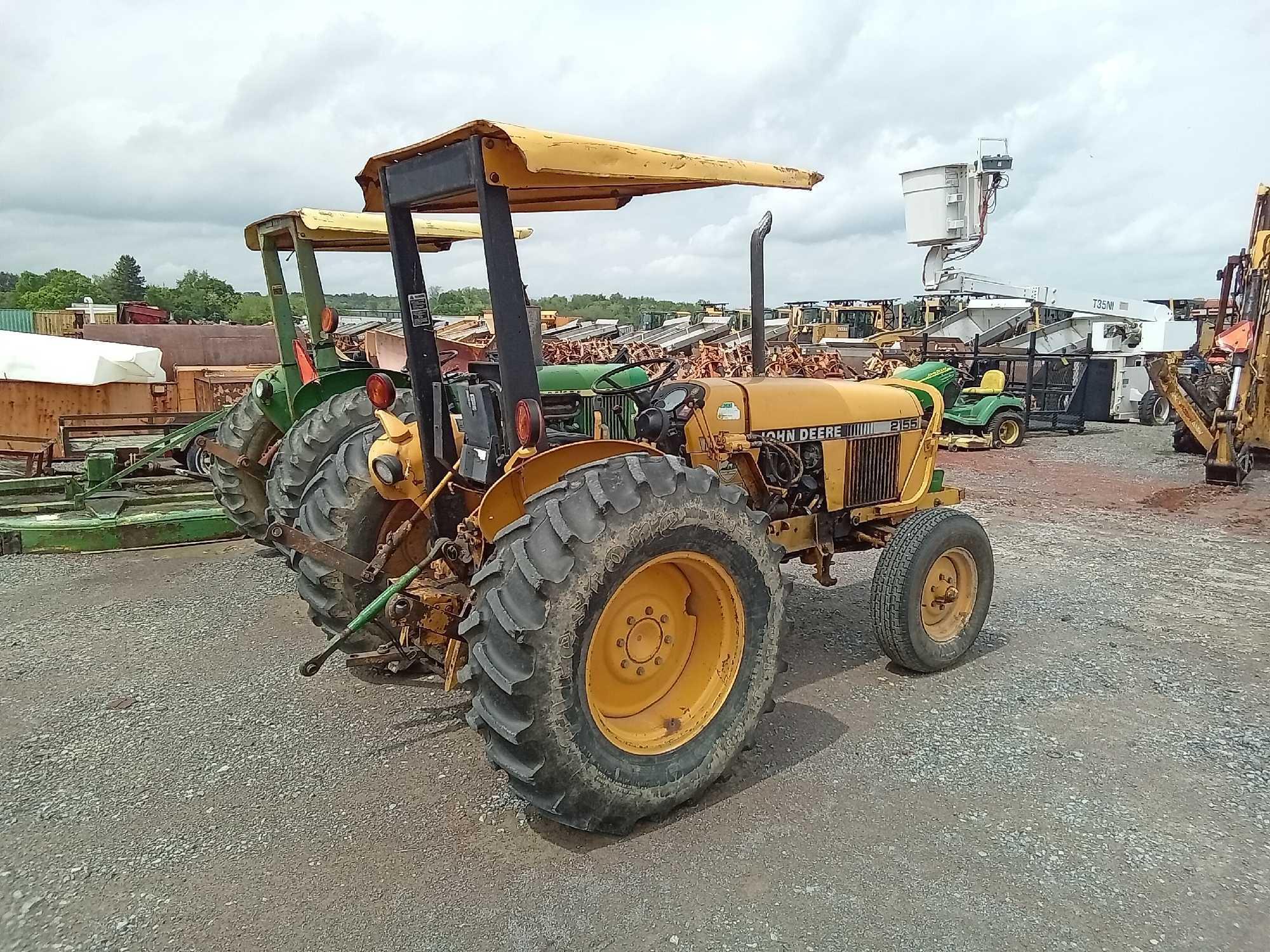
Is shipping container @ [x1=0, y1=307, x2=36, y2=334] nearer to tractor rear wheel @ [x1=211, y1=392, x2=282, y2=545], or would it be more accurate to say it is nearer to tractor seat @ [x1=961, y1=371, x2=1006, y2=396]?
tractor rear wheel @ [x1=211, y1=392, x2=282, y2=545]

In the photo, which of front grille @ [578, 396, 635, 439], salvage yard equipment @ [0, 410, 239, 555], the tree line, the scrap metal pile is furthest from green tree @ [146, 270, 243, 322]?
front grille @ [578, 396, 635, 439]

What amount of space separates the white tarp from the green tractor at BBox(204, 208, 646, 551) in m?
5.27

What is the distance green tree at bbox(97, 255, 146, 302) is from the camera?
48.1 metres

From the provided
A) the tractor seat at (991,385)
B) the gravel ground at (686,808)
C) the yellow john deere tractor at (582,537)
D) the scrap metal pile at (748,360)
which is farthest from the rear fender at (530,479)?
the tractor seat at (991,385)

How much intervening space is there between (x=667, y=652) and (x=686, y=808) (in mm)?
557

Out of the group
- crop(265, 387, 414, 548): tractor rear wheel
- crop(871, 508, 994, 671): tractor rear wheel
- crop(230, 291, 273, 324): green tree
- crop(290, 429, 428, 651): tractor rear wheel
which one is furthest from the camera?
crop(230, 291, 273, 324): green tree

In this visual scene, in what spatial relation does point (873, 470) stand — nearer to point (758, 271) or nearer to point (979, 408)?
point (758, 271)

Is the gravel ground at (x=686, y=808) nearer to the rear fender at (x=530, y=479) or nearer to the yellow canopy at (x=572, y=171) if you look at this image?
the rear fender at (x=530, y=479)

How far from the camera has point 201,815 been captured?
10.4ft

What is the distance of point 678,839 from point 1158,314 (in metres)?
20.1

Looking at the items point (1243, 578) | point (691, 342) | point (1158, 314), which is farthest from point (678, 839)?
point (1158, 314)

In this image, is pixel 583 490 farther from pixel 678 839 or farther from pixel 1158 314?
pixel 1158 314

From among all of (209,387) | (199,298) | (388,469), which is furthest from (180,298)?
(388,469)

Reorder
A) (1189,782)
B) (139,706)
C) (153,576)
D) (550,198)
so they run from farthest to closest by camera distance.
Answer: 1. (153,576)
2. (139,706)
3. (550,198)
4. (1189,782)
